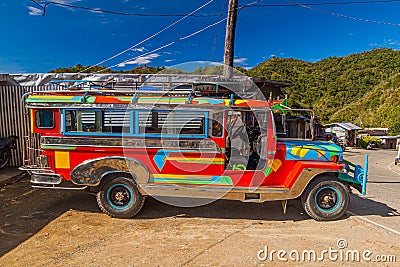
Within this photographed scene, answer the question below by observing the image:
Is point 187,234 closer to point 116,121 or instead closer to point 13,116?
point 116,121

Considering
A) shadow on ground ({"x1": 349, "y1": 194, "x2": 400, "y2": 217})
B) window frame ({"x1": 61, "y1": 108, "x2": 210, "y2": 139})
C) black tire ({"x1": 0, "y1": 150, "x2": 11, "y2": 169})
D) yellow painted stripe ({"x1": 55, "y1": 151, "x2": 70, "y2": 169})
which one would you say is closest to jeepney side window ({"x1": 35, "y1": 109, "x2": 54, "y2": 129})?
window frame ({"x1": 61, "y1": 108, "x2": 210, "y2": 139})

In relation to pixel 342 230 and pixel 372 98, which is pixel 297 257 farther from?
pixel 372 98

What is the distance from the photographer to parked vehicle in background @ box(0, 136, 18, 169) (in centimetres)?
952

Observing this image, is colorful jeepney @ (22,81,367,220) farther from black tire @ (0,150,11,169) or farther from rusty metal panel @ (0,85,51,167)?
rusty metal panel @ (0,85,51,167)

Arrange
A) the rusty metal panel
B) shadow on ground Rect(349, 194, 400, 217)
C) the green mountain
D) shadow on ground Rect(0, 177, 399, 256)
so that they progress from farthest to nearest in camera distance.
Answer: the green mountain
the rusty metal panel
shadow on ground Rect(349, 194, 400, 217)
shadow on ground Rect(0, 177, 399, 256)

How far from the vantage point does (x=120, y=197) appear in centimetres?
590

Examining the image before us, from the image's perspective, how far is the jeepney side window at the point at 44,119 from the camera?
19.2ft

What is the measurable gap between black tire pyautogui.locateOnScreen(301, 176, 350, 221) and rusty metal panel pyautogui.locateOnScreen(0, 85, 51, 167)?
9394mm

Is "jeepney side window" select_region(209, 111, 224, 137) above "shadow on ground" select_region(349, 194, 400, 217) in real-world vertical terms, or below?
above

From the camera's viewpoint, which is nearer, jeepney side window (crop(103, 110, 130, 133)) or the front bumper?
jeepney side window (crop(103, 110, 130, 133))

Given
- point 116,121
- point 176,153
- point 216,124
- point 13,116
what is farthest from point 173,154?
point 13,116

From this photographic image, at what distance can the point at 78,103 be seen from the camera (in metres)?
5.77

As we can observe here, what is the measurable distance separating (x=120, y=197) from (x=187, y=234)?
5.58 feet

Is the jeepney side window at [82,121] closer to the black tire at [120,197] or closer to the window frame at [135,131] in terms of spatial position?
the window frame at [135,131]
